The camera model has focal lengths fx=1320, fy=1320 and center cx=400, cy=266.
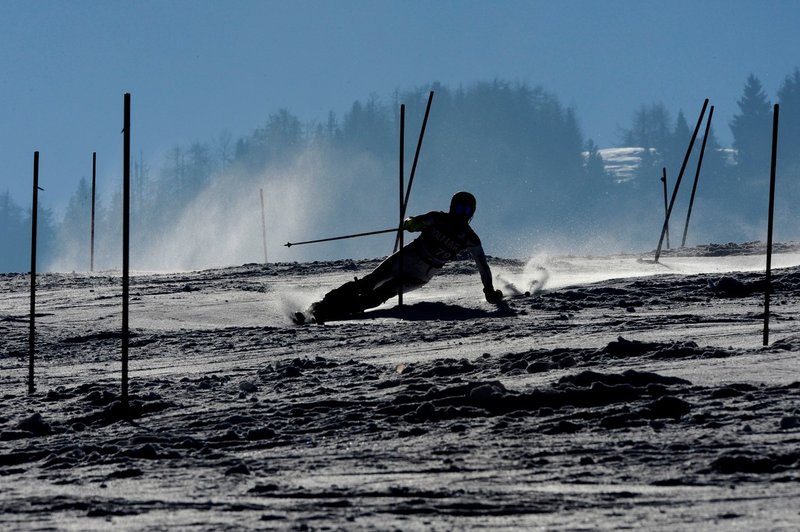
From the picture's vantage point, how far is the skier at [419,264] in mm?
14773

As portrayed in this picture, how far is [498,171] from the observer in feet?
304

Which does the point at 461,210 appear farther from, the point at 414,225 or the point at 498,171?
the point at 498,171

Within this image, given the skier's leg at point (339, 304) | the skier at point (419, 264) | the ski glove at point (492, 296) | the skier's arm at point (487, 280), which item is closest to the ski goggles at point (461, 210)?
the skier at point (419, 264)

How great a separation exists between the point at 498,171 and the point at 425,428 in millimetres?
86625

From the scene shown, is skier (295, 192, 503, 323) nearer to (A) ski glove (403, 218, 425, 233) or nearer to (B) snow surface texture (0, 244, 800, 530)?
(A) ski glove (403, 218, 425, 233)

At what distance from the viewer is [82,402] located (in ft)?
Result: 27.9

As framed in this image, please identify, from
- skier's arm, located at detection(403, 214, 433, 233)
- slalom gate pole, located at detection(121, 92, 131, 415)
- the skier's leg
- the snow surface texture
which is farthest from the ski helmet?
slalom gate pole, located at detection(121, 92, 131, 415)

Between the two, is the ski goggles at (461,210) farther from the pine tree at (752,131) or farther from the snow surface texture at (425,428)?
the pine tree at (752,131)

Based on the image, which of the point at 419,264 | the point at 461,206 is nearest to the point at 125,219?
the point at 461,206

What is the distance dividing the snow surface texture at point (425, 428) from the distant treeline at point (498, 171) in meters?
65.3

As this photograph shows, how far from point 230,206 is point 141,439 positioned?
87.0 metres

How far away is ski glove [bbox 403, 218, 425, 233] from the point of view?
14677mm

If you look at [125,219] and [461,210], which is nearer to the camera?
[125,219]

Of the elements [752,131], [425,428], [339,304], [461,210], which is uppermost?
[752,131]
